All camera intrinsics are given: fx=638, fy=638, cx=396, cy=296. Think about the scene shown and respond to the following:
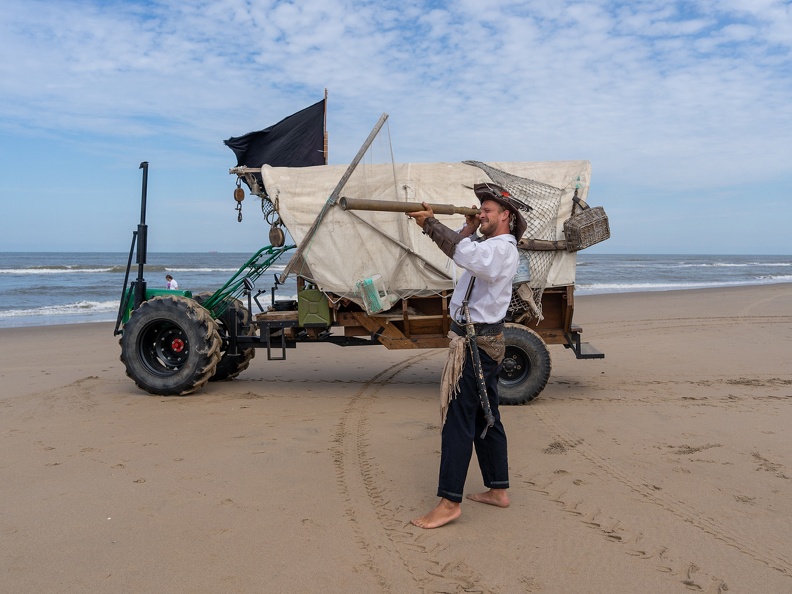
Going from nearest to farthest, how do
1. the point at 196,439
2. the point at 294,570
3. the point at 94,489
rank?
the point at 294,570 < the point at 94,489 < the point at 196,439

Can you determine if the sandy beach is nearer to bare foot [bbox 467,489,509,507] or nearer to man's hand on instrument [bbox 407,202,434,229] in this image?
bare foot [bbox 467,489,509,507]

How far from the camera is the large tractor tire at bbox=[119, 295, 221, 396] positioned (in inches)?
278

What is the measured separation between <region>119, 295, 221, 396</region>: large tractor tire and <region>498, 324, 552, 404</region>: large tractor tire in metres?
3.19

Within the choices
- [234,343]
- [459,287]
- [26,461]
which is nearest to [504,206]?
[459,287]

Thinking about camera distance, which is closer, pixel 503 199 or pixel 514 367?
pixel 503 199

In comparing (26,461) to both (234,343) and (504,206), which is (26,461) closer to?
(234,343)

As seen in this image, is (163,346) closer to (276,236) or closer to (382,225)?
(276,236)

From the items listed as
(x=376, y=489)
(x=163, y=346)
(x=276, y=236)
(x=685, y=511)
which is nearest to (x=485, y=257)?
(x=376, y=489)

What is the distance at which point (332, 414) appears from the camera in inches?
253

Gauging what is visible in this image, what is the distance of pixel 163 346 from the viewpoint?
7.56 m

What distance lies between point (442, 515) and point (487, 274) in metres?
1.44

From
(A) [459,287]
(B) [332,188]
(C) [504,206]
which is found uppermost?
→ (B) [332,188]

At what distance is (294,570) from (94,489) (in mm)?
1880

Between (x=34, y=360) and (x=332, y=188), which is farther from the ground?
(x=332, y=188)
